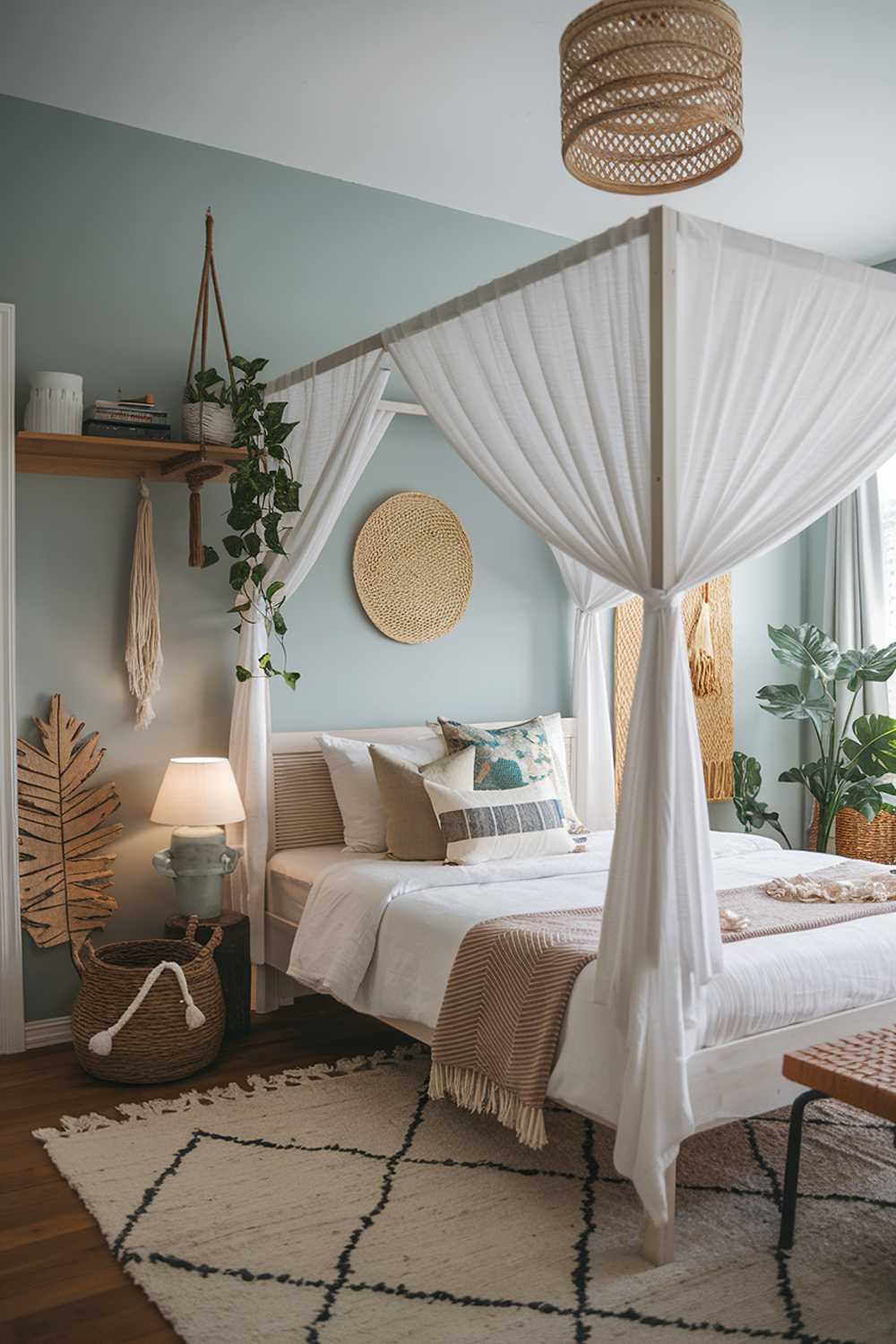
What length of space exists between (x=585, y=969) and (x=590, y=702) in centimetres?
234

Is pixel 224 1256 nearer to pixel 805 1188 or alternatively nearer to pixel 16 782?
pixel 805 1188

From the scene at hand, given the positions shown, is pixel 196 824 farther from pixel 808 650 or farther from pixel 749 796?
pixel 808 650

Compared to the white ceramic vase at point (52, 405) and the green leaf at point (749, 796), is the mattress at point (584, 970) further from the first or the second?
the white ceramic vase at point (52, 405)

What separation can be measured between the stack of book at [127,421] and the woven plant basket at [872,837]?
369cm

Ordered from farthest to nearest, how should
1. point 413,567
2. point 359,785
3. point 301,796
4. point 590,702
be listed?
point 590,702
point 413,567
point 301,796
point 359,785

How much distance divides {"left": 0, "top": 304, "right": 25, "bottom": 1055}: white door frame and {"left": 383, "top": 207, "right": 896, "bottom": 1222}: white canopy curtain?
5.58 ft

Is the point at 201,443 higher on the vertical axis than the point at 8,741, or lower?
higher

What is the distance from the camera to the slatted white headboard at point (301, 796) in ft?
14.3

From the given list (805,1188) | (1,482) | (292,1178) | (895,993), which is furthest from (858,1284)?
(1,482)

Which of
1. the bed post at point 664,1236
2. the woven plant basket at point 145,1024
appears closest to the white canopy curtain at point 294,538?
the woven plant basket at point 145,1024

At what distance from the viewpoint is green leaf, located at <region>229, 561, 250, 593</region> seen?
Answer: 408 cm

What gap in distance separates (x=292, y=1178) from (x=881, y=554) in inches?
170

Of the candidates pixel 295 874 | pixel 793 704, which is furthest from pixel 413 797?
pixel 793 704

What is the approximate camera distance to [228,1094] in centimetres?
345
